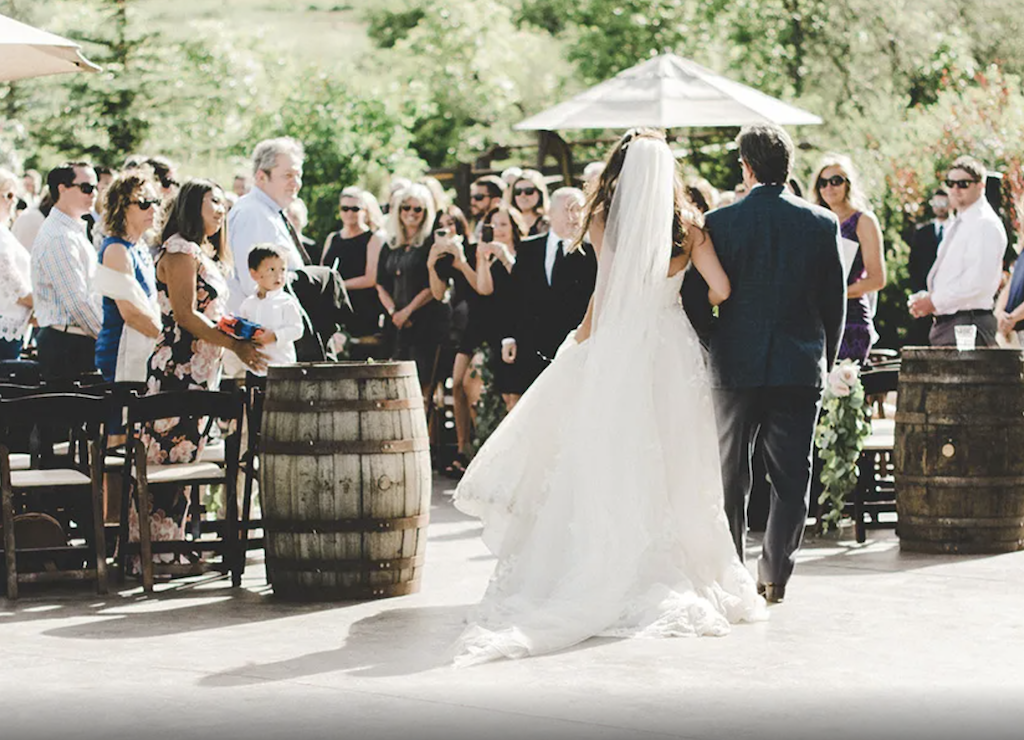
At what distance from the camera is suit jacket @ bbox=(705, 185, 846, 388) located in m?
7.64

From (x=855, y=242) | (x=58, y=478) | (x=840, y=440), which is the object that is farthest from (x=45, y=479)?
(x=855, y=242)

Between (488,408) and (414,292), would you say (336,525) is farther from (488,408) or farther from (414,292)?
(414,292)

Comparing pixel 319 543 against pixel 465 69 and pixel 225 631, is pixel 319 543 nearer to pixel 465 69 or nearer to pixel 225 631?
pixel 225 631

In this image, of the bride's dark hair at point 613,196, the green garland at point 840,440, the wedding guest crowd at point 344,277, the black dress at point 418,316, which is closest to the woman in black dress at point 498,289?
the wedding guest crowd at point 344,277

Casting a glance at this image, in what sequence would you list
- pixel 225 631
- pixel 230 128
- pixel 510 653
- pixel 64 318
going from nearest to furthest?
pixel 510 653, pixel 225 631, pixel 64 318, pixel 230 128

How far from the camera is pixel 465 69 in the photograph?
172ft

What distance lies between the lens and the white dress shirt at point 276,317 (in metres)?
9.30

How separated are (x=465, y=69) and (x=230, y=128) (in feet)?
40.4

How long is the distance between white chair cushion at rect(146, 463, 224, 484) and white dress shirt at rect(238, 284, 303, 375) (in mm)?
852

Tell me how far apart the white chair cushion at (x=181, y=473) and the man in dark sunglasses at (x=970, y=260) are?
5344 mm

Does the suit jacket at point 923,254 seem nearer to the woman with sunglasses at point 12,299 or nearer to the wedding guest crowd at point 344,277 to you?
the wedding guest crowd at point 344,277

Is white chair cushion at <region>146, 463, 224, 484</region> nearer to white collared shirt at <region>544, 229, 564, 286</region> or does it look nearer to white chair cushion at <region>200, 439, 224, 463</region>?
white chair cushion at <region>200, 439, 224, 463</region>

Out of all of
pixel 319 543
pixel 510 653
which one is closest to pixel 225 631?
pixel 319 543

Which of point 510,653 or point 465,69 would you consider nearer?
point 510,653
